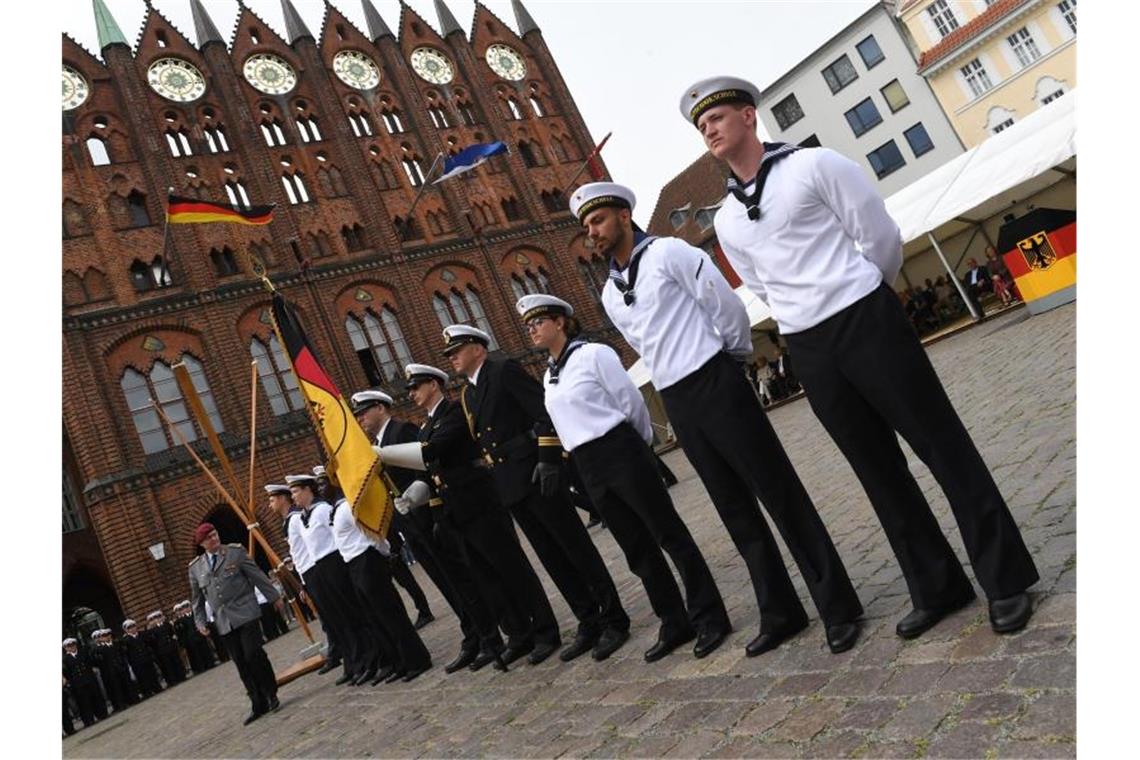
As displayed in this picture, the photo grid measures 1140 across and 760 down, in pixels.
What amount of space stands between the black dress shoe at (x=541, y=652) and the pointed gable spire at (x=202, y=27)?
106ft

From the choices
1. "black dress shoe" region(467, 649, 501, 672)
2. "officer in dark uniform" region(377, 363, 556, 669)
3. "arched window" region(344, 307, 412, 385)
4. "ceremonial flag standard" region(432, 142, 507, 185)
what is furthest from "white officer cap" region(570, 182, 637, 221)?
"arched window" region(344, 307, 412, 385)

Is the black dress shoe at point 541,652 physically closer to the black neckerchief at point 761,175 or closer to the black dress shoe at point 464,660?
the black dress shoe at point 464,660

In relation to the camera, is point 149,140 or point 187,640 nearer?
point 187,640

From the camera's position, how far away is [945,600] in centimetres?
310

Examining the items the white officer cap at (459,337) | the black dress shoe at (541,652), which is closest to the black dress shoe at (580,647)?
the black dress shoe at (541,652)

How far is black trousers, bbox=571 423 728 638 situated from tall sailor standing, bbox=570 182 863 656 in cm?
33

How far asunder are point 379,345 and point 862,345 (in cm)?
2789

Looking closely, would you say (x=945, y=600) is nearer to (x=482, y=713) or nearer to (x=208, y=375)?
(x=482, y=713)

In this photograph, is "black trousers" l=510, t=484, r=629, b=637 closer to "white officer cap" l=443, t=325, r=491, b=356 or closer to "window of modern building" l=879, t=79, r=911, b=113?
"white officer cap" l=443, t=325, r=491, b=356

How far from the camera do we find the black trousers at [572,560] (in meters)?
4.99

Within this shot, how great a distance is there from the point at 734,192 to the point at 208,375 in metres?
25.9

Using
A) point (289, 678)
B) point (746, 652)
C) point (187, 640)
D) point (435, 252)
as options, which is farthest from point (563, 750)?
point (435, 252)

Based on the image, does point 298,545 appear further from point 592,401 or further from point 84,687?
point 84,687

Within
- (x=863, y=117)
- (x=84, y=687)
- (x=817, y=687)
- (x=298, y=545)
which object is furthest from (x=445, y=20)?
(x=817, y=687)
